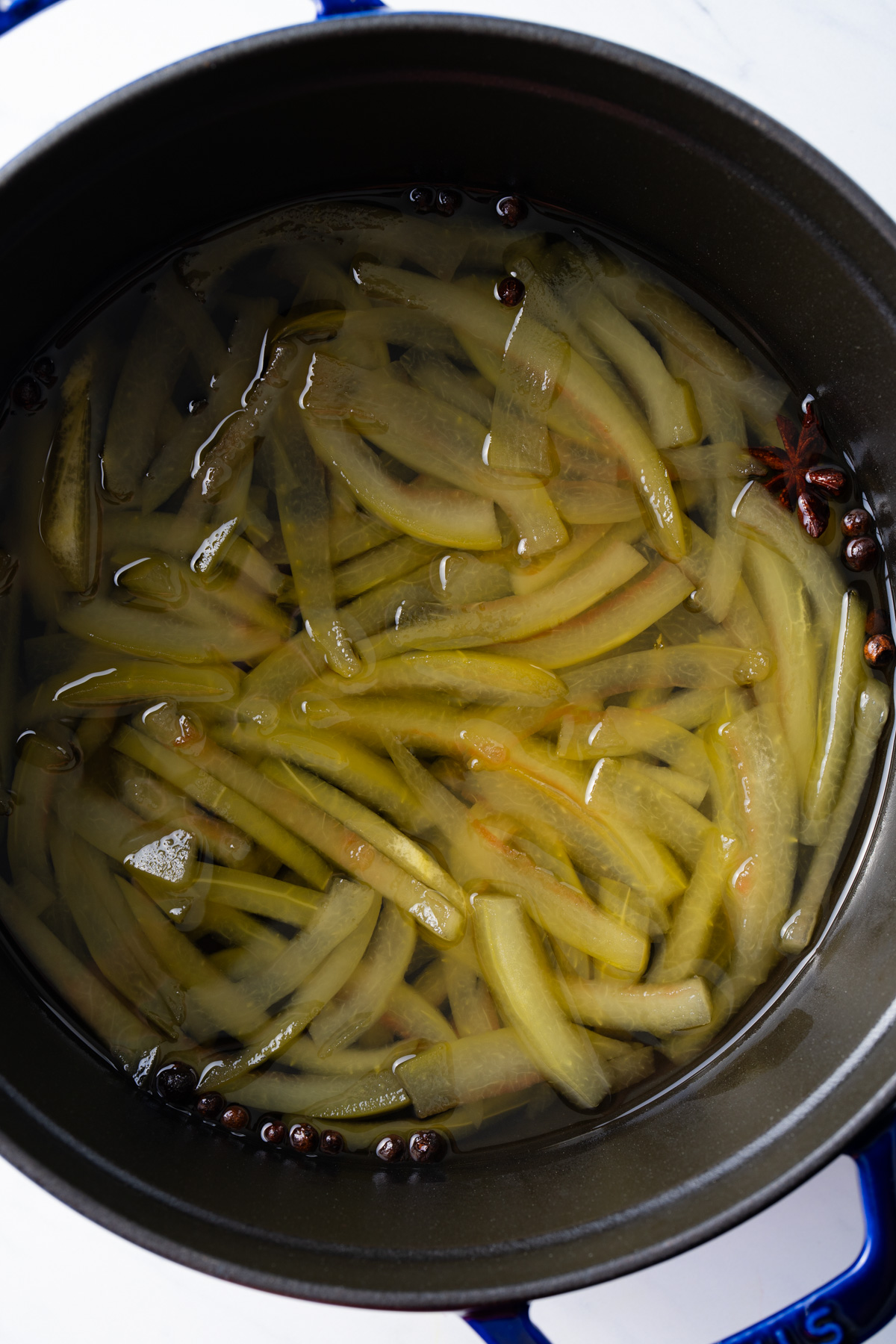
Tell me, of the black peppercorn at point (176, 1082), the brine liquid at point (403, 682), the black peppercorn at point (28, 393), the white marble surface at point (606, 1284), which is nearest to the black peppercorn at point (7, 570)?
the brine liquid at point (403, 682)

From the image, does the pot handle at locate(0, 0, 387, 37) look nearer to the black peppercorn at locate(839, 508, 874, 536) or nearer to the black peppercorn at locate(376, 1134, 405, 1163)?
the black peppercorn at locate(839, 508, 874, 536)

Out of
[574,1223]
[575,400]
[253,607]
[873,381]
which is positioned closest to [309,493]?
[253,607]

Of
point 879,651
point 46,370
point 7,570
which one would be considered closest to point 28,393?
point 46,370

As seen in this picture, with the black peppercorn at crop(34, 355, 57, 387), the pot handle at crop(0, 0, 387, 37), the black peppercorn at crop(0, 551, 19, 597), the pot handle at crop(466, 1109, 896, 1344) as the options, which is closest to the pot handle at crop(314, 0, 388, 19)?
the pot handle at crop(0, 0, 387, 37)

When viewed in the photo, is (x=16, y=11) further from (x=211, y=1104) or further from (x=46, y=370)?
(x=211, y=1104)

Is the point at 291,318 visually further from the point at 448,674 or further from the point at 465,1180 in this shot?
the point at 465,1180

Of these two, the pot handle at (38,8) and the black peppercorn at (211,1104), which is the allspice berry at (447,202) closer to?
the pot handle at (38,8)
